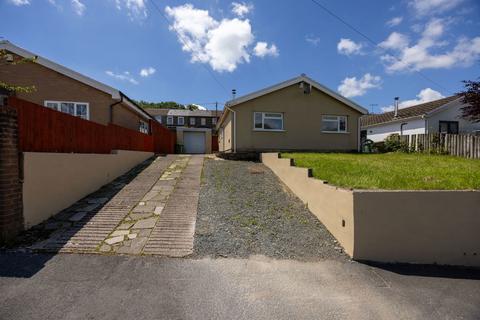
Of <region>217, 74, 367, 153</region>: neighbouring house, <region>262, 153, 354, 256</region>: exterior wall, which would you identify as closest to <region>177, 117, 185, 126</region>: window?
<region>217, 74, 367, 153</region>: neighbouring house

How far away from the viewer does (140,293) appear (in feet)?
10.5

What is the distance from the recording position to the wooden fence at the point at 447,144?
41.1 ft

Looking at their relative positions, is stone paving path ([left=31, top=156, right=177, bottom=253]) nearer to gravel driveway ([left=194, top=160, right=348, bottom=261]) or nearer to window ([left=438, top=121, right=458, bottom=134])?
gravel driveway ([left=194, top=160, right=348, bottom=261])

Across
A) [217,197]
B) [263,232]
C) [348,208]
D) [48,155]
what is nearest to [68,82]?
[48,155]

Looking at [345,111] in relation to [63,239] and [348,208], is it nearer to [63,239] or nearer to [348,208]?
[348,208]

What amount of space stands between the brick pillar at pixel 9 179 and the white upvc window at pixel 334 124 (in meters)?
13.7

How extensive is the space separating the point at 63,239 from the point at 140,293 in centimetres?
229

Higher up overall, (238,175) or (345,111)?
(345,111)

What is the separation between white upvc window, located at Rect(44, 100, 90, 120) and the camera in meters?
11.8

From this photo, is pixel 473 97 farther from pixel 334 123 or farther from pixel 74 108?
pixel 74 108

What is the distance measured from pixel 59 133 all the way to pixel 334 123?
13.4m

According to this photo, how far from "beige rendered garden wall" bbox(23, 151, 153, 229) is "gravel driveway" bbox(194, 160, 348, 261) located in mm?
2952

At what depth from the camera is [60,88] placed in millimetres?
11859

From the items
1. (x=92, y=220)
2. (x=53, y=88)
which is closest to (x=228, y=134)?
(x=53, y=88)
